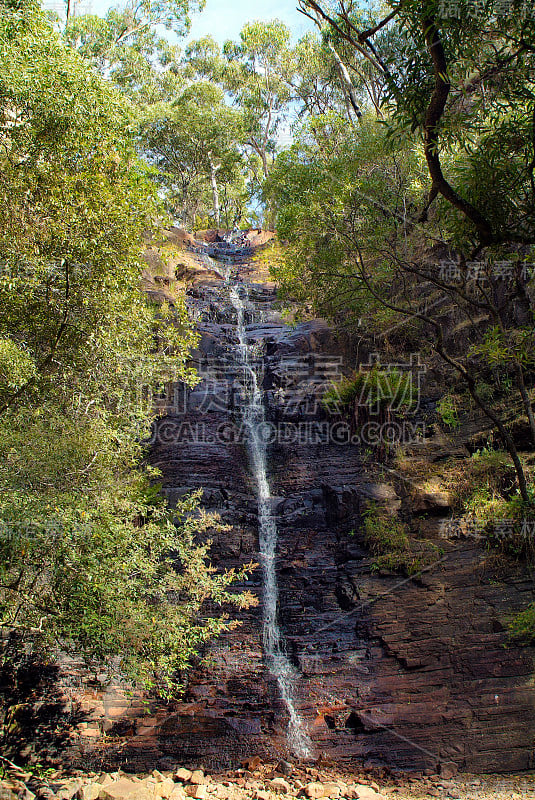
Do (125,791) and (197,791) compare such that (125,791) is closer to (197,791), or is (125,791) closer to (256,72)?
(197,791)

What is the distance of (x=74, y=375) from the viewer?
917 cm

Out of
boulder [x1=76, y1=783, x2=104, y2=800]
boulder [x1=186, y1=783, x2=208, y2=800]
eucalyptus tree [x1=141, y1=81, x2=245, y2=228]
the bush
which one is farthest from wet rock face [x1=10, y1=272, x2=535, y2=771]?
eucalyptus tree [x1=141, y1=81, x2=245, y2=228]

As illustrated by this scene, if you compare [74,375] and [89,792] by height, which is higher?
[74,375]

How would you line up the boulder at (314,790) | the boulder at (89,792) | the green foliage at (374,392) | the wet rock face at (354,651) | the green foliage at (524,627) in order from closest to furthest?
the boulder at (89,792) → the boulder at (314,790) → the green foliage at (524,627) → the wet rock face at (354,651) → the green foliage at (374,392)

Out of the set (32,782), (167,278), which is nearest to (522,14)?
(32,782)

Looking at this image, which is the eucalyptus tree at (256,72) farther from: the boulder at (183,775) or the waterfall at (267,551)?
the boulder at (183,775)

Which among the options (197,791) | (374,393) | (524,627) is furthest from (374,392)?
(197,791)

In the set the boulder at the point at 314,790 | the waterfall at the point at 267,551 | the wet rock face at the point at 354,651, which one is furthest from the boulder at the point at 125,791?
the waterfall at the point at 267,551

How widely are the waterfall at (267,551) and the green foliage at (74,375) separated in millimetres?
2272

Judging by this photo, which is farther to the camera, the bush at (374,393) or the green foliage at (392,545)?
the bush at (374,393)

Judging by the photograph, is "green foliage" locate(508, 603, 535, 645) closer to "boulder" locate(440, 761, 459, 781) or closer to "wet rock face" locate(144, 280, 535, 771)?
"wet rock face" locate(144, 280, 535, 771)

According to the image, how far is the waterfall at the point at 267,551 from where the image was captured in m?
9.73

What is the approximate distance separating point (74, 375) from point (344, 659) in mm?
7402

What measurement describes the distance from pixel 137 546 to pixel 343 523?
21.3 feet
